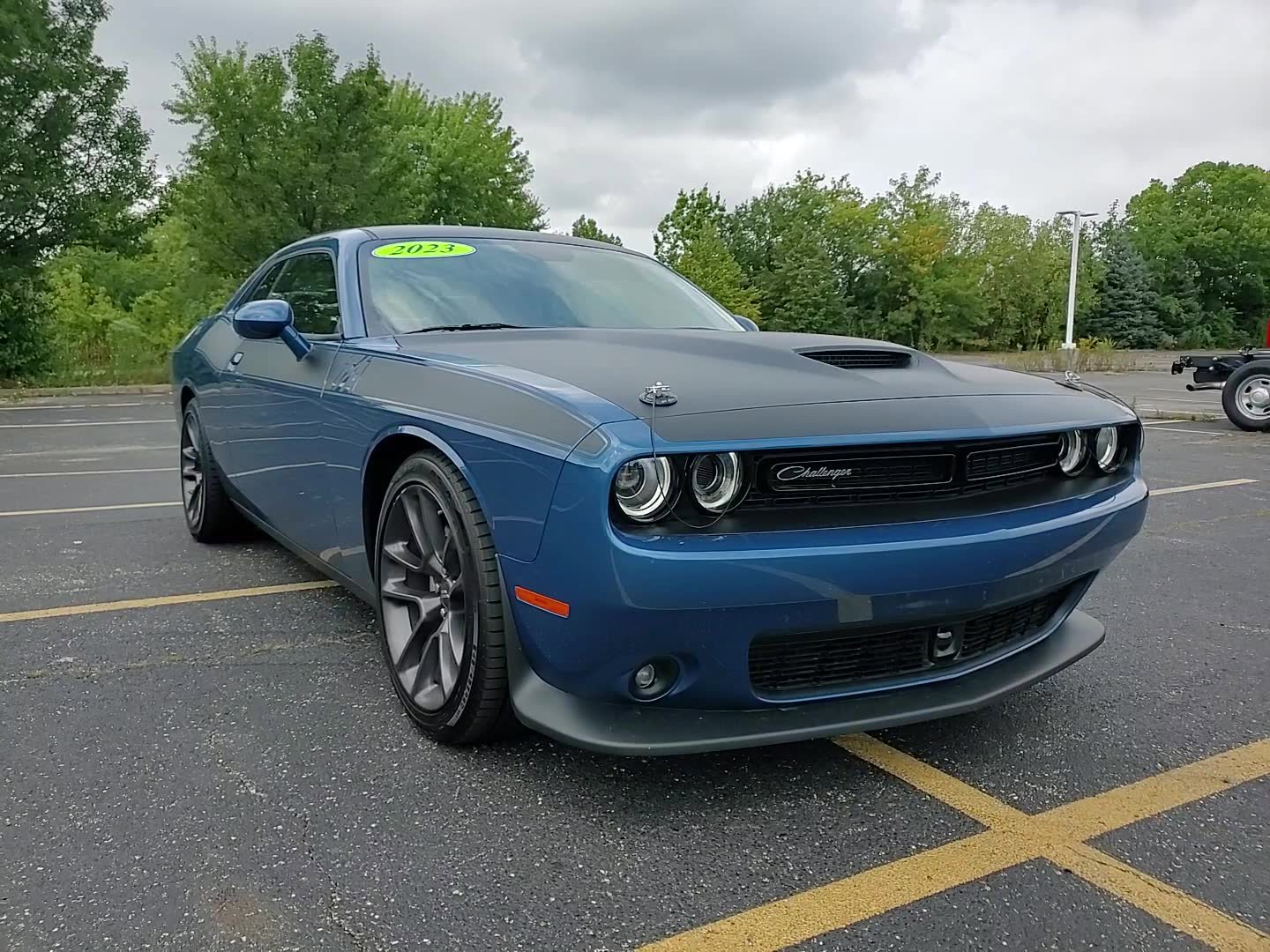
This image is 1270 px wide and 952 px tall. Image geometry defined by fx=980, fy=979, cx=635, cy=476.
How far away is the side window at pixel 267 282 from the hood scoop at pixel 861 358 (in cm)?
265

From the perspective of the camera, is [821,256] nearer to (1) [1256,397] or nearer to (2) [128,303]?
(2) [128,303]

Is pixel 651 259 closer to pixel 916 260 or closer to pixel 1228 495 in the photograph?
pixel 1228 495

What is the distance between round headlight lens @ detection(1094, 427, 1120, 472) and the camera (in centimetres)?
259

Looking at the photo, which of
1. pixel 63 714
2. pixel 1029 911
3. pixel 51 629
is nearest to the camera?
pixel 1029 911

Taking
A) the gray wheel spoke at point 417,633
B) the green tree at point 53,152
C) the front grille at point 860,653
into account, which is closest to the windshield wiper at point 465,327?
the gray wheel spoke at point 417,633

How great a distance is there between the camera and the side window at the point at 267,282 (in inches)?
170

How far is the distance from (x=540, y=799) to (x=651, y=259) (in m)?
2.59

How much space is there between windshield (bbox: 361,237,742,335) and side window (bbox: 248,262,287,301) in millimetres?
1086

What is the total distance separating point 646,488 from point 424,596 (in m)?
0.87

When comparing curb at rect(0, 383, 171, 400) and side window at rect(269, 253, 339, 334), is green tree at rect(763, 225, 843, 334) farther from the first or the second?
side window at rect(269, 253, 339, 334)

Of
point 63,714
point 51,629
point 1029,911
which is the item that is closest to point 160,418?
point 51,629

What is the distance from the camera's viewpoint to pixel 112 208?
54.6ft

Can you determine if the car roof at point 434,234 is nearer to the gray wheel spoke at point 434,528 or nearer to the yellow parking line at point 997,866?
the gray wheel spoke at point 434,528

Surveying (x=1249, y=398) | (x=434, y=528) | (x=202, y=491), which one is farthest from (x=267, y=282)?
(x=1249, y=398)
